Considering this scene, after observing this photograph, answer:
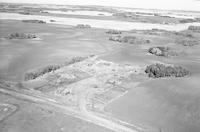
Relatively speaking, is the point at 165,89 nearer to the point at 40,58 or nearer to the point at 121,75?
the point at 121,75

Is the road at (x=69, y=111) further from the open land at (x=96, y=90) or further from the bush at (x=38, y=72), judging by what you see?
the bush at (x=38, y=72)

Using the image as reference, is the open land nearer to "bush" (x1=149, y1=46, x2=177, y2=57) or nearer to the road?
the road

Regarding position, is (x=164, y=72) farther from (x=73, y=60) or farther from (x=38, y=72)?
(x=38, y=72)

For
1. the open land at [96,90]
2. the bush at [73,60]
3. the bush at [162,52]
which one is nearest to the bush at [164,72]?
the open land at [96,90]

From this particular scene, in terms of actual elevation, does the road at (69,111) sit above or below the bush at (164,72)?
below

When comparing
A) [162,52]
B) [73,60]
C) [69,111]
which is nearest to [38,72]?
[73,60]

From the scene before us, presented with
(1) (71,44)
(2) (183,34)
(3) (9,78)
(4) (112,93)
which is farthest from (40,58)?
(2) (183,34)
